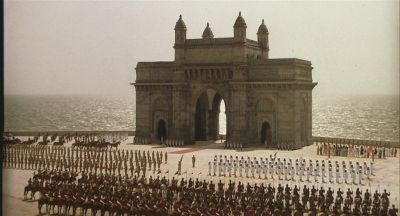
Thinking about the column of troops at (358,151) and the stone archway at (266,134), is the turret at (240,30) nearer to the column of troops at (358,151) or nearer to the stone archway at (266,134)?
the stone archway at (266,134)

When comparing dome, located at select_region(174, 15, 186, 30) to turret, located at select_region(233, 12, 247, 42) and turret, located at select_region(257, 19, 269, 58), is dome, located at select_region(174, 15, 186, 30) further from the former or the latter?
turret, located at select_region(257, 19, 269, 58)

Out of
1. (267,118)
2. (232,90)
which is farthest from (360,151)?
(232,90)

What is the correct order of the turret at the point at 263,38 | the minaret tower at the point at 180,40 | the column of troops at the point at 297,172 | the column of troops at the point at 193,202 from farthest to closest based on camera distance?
1. the turret at the point at 263,38
2. the minaret tower at the point at 180,40
3. the column of troops at the point at 297,172
4. the column of troops at the point at 193,202

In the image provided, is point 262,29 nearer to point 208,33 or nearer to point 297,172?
point 208,33

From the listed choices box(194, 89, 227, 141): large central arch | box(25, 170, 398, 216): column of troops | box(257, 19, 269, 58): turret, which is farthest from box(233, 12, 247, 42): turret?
box(25, 170, 398, 216): column of troops

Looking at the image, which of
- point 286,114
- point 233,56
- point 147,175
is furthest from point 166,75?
point 147,175

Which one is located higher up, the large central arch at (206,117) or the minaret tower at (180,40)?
the minaret tower at (180,40)

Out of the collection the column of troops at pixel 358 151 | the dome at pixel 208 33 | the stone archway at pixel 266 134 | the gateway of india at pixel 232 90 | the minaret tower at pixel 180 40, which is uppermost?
the dome at pixel 208 33

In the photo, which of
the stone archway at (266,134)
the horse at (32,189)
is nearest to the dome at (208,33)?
the stone archway at (266,134)
